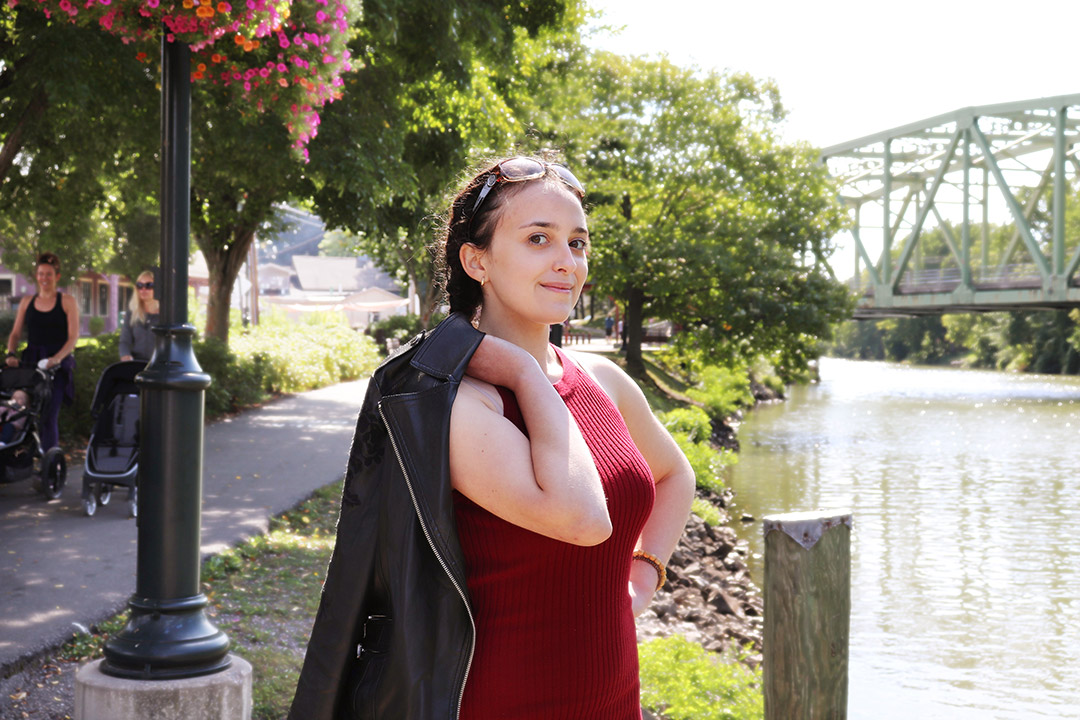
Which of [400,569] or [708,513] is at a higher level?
[400,569]

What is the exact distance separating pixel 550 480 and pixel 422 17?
8.99 meters

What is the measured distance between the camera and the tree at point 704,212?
25172 mm

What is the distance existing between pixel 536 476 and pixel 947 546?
39.4 ft

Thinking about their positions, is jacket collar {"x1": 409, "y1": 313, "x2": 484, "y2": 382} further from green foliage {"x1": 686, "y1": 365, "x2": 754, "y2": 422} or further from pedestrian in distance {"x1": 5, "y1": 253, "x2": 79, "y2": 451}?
green foliage {"x1": 686, "y1": 365, "x2": 754, "y2": 422}

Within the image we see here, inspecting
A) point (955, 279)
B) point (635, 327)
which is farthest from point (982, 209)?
point (635, 327)

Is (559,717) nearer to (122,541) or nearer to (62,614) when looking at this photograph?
(62,614)

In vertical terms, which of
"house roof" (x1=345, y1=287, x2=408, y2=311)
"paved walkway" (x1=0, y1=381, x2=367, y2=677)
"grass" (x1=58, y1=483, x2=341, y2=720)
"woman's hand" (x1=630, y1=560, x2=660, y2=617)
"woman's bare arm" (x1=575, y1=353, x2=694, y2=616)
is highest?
"house roof" (x1=345, y1=287, x2=408, y2=311)

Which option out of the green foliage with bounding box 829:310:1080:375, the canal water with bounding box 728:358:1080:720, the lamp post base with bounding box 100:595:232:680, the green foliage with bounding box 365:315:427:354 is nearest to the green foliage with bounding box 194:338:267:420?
the canal water with bounding box 728:358:1080:720

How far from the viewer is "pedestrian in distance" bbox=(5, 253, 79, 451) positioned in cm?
822

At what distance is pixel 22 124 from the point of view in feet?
27.3

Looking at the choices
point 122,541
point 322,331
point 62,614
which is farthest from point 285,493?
point 322,331

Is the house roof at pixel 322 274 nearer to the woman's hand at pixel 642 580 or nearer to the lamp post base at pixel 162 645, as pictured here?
the lamp post base at pixel 162 645

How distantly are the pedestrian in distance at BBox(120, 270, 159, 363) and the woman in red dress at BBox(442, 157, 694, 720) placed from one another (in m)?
7.24

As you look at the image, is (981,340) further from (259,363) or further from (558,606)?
(558,606)
